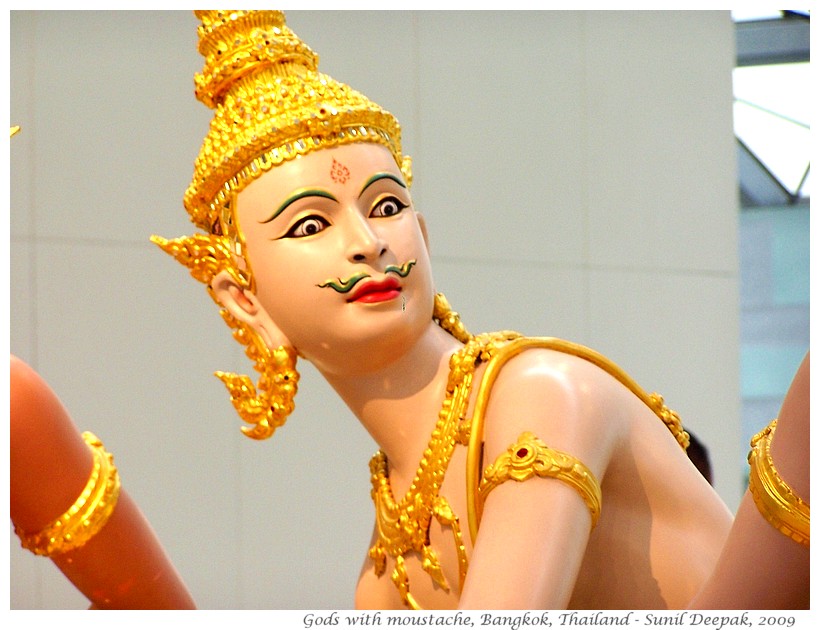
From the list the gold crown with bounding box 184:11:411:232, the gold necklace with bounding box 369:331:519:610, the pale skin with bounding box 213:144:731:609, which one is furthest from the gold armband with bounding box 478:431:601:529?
the gold crown with bounding box 184:11:411:232

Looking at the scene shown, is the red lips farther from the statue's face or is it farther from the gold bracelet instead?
the gold bracelet

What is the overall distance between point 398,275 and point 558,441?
0.39 m

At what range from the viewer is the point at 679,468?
2.19m

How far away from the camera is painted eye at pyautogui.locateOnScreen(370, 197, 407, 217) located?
7.25ft

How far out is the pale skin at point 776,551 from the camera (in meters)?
1.70

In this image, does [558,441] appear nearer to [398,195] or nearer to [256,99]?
[398,195]

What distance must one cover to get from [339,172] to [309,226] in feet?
0.34

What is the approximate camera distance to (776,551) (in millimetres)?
1750

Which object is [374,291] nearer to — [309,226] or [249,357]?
[309,226]

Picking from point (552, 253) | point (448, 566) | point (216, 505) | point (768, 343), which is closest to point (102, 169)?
point (216, 505)

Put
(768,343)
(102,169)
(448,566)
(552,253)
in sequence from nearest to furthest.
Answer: (448,566) < (102,169) < (552,253) < (768,343)

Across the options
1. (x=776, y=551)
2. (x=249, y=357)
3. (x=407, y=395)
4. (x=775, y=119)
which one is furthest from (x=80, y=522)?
(x=775, y=119)

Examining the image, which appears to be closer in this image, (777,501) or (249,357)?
(777,501)

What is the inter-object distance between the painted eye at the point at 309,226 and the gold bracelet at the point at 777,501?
795 millimetres
